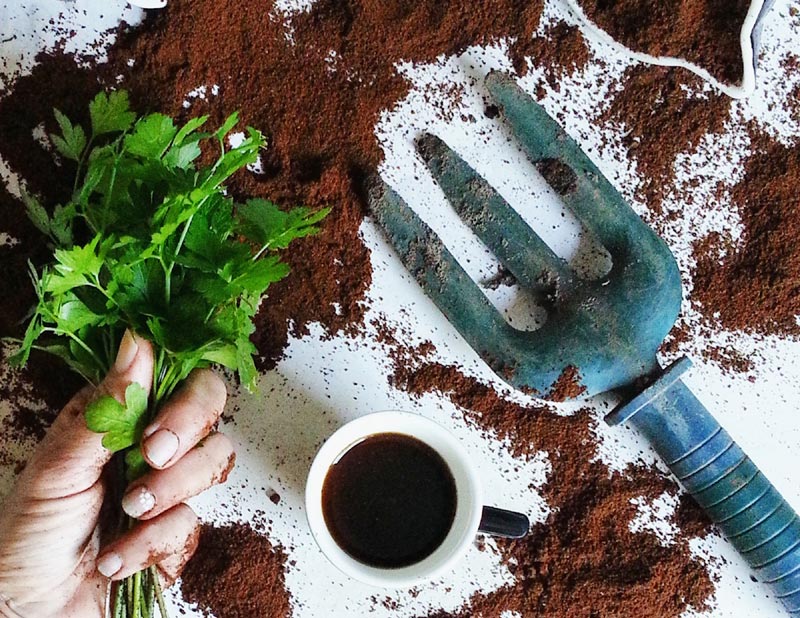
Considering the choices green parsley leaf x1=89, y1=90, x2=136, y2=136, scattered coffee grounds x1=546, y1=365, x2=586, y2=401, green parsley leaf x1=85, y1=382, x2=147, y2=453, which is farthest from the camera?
scattered coffee grounds x1=546, y1=365, x2=586, y2=401

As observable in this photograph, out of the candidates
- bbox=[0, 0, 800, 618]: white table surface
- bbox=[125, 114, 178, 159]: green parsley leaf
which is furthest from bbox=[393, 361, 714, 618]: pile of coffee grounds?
bbox=[125, 114, 178, 159]: green parsley leaf

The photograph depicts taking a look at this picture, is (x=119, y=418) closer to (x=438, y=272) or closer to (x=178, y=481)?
(x=178, y=481)

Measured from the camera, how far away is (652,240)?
1.22 meters

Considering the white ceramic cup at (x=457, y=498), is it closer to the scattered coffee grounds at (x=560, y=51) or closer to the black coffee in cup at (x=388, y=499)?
the black coffee in cup at (x=388, y=499)

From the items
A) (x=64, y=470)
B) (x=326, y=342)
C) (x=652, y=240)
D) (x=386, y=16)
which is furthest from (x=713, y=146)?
(x=64, y=470)

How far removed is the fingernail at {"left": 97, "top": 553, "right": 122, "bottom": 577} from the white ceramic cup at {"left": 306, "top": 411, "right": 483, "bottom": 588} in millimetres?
249

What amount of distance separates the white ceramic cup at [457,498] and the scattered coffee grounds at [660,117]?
48 centimetres

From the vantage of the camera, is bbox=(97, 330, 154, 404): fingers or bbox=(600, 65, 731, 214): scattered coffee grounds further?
bbox=(600, 65, 731, 214): scattered coffee grounds

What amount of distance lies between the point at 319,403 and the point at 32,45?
2.22ft

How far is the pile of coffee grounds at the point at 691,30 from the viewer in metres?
1.22

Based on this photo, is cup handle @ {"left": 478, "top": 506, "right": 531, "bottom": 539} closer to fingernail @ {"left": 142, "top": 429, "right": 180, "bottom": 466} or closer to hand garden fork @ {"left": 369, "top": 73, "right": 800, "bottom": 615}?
hand garden fork @ {"left": 369, "top": 73, "right": 800, "bottom": 615}

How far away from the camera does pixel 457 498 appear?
1.17 metres

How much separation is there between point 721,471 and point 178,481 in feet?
2.47

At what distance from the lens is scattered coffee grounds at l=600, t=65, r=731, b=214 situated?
1.24 meters
